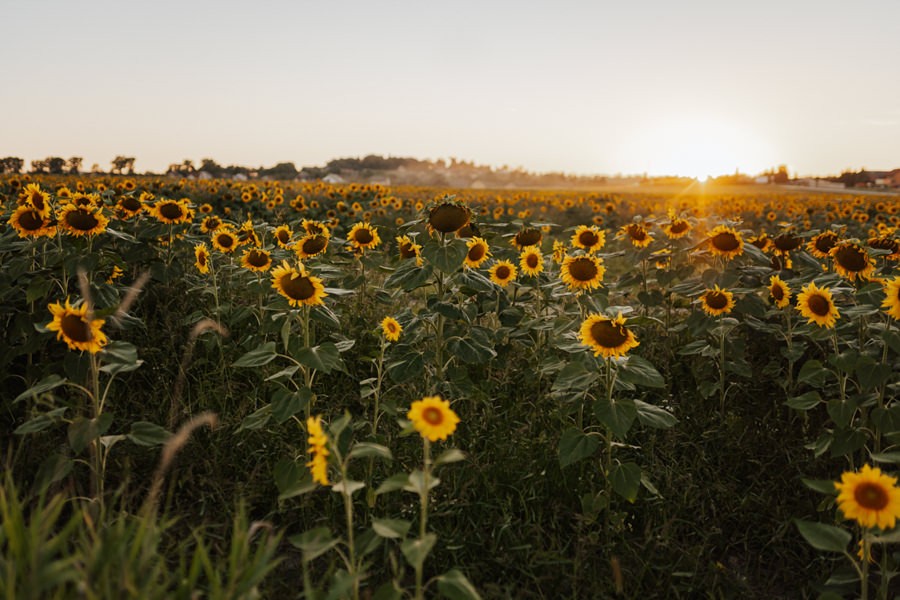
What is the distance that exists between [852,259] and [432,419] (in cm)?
305

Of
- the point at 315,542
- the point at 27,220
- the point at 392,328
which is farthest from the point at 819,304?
the point at 27,220

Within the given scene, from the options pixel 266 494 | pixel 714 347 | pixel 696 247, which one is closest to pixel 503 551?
pixel 266 494

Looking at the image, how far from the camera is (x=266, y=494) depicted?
9.25 ft

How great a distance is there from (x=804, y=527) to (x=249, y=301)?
4.42 m

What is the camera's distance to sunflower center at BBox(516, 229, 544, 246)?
158 inches

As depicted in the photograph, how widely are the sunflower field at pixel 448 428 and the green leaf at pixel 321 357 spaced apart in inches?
0.4

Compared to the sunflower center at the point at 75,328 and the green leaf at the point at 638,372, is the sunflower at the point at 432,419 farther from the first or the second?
the sunflower center at the point at 75,328

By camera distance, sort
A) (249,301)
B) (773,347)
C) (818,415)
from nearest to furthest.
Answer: (818,415) → (773,347) → (249,301)

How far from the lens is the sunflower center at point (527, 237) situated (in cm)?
401

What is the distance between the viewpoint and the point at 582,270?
10.4ft

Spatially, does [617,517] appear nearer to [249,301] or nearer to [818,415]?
[818,415]


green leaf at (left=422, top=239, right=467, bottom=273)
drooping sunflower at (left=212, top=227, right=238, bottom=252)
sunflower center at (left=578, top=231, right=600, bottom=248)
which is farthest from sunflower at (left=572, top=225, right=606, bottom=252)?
drooping sunflower at (left=212, top=227, right=238, bottom=252)

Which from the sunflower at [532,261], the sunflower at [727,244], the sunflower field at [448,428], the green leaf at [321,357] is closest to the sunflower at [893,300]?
the sunflower field at [448,428]

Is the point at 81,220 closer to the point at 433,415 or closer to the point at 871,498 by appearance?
the point at 433,415
